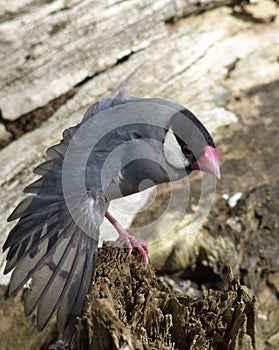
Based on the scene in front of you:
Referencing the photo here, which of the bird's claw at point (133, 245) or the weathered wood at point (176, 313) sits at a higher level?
the weathered wood at point (176, 313)

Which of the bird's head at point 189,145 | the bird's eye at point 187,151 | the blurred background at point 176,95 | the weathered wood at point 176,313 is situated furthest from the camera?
the blurred background at point 176,95

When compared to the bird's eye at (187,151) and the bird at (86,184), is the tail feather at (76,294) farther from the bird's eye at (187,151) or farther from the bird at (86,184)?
the bird's eye at (187,151)

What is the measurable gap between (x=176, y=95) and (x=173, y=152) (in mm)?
1771

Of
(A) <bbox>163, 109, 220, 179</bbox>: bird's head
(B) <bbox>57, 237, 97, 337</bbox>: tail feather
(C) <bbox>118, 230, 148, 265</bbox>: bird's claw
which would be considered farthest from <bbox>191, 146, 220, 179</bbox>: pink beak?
(B) <bbox>57, 237, 97, 337</bbox>: tail feather

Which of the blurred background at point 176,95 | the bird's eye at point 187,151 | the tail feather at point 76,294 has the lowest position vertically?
the blurred background at point 176,95

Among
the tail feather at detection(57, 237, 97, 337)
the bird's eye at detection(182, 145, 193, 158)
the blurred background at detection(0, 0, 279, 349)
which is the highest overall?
the tail feather at detection(57, 237, 97, 337)

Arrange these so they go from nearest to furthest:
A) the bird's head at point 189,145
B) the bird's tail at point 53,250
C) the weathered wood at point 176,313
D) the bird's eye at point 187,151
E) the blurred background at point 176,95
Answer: the weathered wood at point 176,313, the bird's tail at point 53,250, the bird's head at point 189,145, the bird's eye at point 187,151, the blurred background at point 176,95

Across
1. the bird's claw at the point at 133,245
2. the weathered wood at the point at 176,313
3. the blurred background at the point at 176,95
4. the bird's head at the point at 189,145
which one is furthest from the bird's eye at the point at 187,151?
the blurred background at the point at 176,95

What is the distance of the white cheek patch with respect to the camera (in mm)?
3285

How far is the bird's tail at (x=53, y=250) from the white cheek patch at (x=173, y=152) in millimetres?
499

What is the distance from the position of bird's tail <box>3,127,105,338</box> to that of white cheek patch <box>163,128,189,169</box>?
1.64 ft

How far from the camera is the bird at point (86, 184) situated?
2.73m

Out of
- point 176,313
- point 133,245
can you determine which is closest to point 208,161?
point 133,245

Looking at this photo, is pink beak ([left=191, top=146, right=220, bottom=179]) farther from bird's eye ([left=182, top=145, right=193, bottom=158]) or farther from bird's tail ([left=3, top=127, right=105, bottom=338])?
bird's tail ([left=3, top=127, right=105, bottom=338])
